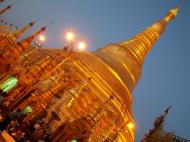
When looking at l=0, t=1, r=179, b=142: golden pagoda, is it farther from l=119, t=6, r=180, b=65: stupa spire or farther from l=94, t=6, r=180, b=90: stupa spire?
l=119, t=6, r=180, b=65: stupa spire

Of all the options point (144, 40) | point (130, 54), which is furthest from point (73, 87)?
point (144, 40)

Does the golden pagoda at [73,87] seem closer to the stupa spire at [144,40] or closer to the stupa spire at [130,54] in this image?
the stupa spire at [130,54]

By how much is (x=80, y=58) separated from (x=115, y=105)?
5.98 meters

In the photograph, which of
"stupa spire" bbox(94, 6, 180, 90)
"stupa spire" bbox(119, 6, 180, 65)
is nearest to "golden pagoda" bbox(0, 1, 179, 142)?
"stupa spire" bbox(94, 6, 180, 90)

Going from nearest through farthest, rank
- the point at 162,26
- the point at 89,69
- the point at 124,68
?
the point at 89,69 → the point at 124,68 → the point at 162,26

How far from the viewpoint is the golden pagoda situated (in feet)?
63.6

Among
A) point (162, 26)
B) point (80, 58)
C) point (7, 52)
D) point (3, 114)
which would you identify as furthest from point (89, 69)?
point (162, 26)

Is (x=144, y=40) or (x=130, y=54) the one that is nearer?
(x=130, y=54)

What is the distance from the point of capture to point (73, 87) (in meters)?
26.0

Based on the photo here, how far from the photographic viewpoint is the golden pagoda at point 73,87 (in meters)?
19.4

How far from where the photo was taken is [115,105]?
27734mm

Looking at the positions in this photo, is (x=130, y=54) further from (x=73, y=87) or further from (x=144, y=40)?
(x=73, y=87)

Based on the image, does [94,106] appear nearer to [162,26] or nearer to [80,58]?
[80,58]

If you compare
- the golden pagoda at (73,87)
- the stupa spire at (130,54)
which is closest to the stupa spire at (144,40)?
the stupa spire at (130,54)
